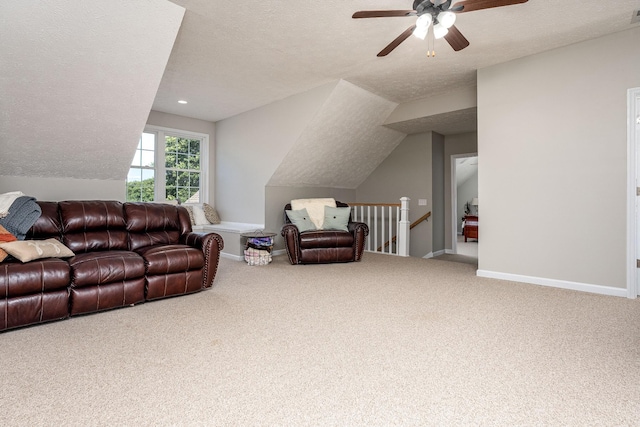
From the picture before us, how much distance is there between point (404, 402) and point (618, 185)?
333cm

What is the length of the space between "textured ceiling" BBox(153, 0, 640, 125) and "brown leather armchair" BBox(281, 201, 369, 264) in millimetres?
2149

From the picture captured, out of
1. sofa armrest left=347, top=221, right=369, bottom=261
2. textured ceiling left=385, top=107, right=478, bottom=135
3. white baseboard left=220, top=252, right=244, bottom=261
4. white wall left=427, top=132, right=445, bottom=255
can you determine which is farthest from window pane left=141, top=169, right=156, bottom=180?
white wall left=427, top=132, right=445, bottom=255

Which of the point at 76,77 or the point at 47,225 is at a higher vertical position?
the point at 76,77

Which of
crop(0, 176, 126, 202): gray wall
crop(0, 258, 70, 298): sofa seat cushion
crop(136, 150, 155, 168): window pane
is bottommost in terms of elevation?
crop(0, 258, 70, 298): sofa seat cushion

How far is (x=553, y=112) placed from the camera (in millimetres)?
3658

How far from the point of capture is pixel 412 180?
6.83 meters

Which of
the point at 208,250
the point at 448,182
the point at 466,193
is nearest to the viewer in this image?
the point at 208,250

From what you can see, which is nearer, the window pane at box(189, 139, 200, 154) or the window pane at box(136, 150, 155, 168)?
the window pane at box(136, 150, 155, 168)

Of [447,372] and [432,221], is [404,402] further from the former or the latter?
[432,221]

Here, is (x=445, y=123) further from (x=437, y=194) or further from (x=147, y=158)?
(x=147, y=158)

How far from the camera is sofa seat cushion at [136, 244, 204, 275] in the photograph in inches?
121

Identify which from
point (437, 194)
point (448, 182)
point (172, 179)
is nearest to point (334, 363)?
point (172, 179)

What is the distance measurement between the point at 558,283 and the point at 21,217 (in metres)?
5.35

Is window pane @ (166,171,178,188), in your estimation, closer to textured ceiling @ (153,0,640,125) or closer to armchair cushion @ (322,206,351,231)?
textured ceiling @ (153,0,640,125)
